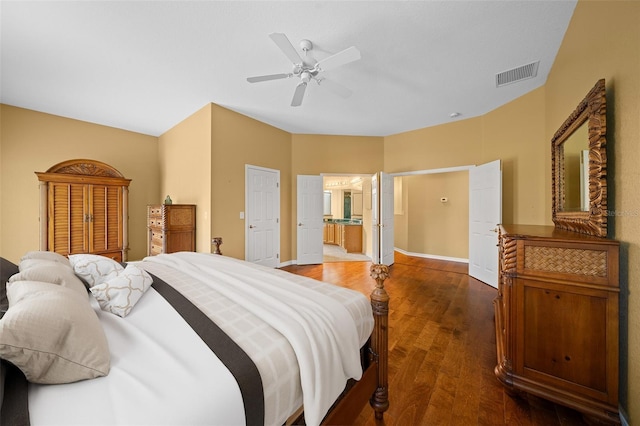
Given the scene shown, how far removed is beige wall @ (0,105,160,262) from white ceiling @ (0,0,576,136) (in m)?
0.29

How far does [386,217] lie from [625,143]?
343 centimetres

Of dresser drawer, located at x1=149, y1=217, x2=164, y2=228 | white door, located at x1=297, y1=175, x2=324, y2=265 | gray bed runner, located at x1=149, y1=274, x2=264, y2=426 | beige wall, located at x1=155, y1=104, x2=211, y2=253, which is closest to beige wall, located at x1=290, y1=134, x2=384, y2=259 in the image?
white door, located at x1=297, y1=175, x2=324, y2=265

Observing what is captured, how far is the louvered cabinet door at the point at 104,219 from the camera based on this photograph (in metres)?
3.84

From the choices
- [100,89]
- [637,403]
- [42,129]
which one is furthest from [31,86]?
[637,403]

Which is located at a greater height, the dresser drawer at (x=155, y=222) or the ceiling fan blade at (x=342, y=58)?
the ceiling fan blade at (x=342, y=58)

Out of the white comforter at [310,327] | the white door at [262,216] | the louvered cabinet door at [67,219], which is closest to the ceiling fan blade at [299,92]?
the white door at [262,216]

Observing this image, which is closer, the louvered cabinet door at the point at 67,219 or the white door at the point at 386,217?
the louvered cabinet door at the point at 67,219

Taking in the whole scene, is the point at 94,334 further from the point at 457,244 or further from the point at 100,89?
the point at 457,244

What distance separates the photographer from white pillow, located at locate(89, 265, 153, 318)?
120cm

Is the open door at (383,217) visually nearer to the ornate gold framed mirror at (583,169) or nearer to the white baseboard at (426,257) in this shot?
the white baseboard at (426,257)

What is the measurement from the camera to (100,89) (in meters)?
3.20

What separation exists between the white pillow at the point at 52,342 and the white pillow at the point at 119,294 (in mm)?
391

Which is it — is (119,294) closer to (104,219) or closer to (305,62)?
(305,62)

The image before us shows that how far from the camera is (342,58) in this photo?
206cm
